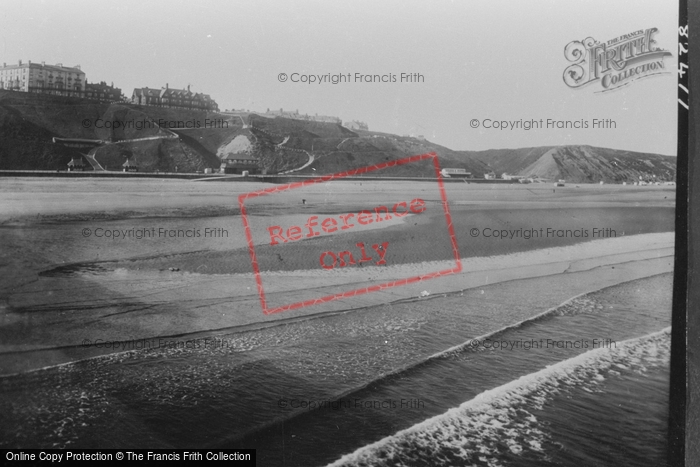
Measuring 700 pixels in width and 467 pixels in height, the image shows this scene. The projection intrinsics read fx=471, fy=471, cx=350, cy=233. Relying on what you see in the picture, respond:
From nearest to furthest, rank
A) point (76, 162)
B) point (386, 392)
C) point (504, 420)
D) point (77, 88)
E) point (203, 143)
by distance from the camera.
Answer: point (504, 420) → point (386, 392) → point (77, 88) → point (76, 162) → point (203, 143)

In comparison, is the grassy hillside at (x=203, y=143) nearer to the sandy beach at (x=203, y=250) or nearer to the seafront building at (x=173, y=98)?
the seafront building at (x=173, y=98)

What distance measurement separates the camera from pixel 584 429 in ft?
7.36

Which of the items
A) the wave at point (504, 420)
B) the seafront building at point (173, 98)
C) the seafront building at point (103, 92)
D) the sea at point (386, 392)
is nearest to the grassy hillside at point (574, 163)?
the sea at point (386, 392)

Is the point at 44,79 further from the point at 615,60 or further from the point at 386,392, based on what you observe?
the point at 615,60

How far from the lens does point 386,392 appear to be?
2.40 m

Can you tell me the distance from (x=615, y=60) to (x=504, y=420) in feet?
6.51

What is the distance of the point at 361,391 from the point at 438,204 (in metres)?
1.17

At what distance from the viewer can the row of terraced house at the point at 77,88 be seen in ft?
8.39

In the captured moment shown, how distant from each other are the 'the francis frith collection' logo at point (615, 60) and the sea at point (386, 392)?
114cm

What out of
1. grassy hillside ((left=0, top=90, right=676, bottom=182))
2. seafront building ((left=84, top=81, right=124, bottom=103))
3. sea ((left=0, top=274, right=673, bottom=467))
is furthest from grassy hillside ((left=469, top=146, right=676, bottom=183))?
seafront building ((left=84, top=81, right=124, bottom=103))

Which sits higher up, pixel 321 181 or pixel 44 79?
pixel 44 79

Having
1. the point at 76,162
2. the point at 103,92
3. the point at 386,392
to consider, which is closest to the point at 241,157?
the point at 103,92

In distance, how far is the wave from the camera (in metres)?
2.03

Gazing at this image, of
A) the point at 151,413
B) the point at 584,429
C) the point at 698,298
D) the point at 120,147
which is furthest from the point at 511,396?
the point at 120,147
